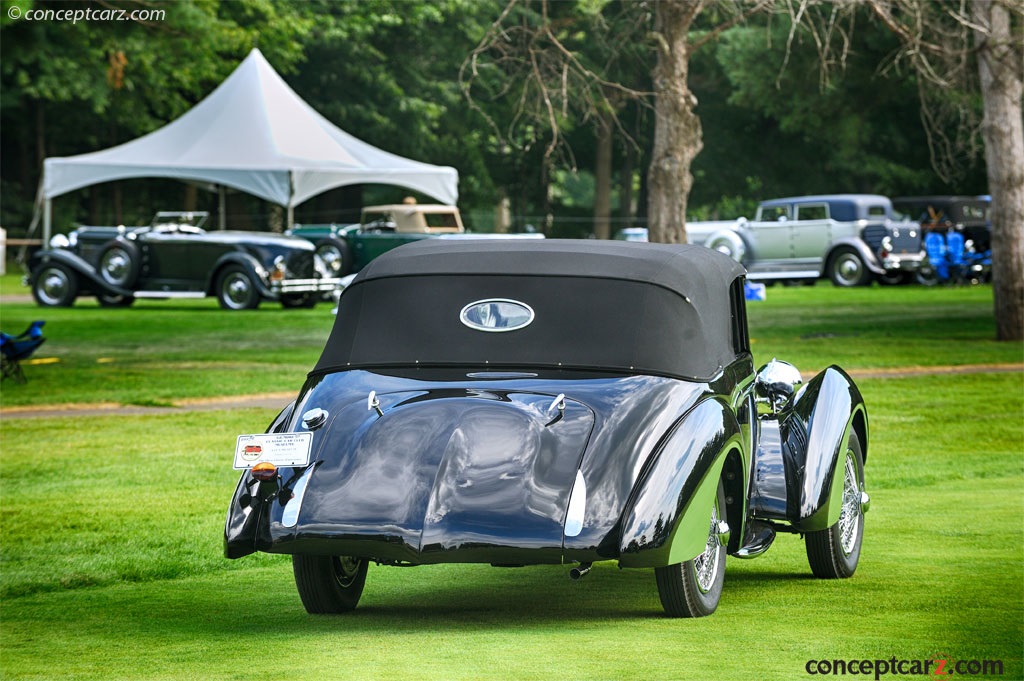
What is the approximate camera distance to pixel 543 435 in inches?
255

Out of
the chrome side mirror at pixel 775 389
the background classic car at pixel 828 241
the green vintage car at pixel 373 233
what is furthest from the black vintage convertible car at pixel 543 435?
the background classic car at pixel 828 241

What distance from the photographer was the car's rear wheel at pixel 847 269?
4091 centimetres

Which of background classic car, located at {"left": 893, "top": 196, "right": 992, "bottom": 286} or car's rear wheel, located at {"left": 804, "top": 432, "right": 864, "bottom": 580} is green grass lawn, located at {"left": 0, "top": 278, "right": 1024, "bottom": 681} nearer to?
car's rear wheel, located at {"left": 804, "top": 432, "right": 864, "bottom": 580}

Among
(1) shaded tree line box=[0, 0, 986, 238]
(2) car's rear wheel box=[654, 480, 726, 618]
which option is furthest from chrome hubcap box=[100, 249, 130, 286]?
(2) car's rear wheel box=[654, 480, 726, 618]

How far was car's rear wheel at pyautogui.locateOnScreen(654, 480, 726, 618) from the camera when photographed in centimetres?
652

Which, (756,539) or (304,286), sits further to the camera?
(304,286)

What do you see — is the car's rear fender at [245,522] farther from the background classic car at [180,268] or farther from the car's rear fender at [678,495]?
the background classic car at [180,268]

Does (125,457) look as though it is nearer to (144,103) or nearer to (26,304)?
(26,304)

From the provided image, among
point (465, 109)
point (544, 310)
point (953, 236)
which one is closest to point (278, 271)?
point (953, 236)

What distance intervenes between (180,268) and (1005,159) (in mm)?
16069

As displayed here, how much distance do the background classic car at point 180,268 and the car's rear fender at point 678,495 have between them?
25137 millimetres

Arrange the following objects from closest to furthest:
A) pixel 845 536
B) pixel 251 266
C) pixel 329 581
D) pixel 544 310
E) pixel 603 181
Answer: pixel 329 581 → pixel 544 310 → pixel 845 536 → pixel 251 266 → pixel 603 181

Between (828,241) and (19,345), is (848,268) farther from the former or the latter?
(19,345)

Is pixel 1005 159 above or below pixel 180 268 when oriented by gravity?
above
